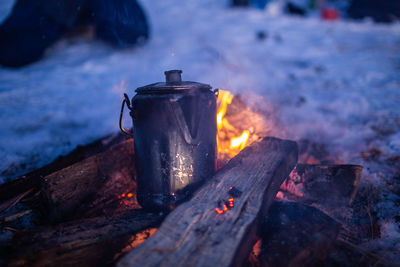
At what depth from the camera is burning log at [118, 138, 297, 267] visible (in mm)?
1051

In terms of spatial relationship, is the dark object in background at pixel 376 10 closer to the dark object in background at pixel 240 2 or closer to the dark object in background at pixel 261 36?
the dark object in background at pixel 240 2

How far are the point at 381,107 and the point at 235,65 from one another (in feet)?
10.3

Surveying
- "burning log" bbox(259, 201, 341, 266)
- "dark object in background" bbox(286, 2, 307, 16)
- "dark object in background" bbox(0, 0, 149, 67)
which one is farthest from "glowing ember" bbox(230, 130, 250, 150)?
"dark object in background" bbox(286, 2, 307, 16)

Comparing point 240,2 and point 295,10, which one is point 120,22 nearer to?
point 240,2

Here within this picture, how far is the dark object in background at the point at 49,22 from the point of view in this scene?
4613 millimetres

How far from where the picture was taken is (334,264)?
1.46 m

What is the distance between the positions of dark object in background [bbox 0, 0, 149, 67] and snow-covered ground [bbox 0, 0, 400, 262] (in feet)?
1.24

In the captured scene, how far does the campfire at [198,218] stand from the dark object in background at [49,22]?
165 inches

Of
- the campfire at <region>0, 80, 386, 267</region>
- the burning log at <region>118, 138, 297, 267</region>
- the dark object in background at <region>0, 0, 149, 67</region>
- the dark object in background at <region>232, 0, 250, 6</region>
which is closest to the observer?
the burning log at <region>118, 138, 297, 267</region>

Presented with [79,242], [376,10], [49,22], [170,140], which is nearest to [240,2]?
[376,10]

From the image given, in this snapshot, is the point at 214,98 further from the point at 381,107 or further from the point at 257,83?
the point at 381,107

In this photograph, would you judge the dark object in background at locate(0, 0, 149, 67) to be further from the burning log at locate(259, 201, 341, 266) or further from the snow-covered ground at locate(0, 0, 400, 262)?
the burning log at locate(259, 201, 341, 266)

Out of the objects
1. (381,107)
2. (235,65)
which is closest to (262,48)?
(235,65)

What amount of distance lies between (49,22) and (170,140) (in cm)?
519
